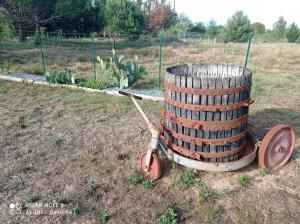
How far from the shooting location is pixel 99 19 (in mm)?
37688

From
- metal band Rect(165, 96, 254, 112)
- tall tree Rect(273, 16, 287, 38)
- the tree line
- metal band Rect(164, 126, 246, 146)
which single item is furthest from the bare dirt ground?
tall tree Rect(273, 16, 287, 38)

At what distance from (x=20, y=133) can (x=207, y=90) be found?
3.75 meters

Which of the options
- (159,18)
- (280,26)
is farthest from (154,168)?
(280,26)

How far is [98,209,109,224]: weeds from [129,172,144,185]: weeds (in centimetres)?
66

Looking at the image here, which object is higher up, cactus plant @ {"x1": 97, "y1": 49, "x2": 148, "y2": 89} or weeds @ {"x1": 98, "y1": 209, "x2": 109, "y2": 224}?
cactus plant @ {"x1": 97, "y1": 49, "x2": 148, "y2": 89}

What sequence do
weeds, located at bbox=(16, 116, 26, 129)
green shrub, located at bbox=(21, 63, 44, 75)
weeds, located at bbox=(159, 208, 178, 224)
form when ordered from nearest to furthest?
weeds, located at bbox=(159, 208, 178, 224)
weeds, located at bbox=(16, 116, 26, 129)
green shrub, located at bbox=(21, 63, 44, 75)

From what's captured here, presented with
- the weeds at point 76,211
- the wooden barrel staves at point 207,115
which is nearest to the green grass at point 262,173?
the wooden barrel staves at point 207,115

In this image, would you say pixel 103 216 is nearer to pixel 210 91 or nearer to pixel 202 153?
pixel 202 153

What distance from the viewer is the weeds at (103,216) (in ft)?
10.2

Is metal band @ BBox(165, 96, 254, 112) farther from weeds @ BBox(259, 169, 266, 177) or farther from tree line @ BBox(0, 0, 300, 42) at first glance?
tree line @ BBox(0, 0, 300, 42)

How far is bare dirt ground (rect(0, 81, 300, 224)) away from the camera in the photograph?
325 cm

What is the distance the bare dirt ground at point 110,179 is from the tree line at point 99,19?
1372 centimetres

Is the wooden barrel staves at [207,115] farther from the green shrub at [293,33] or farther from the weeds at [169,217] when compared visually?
the green shrub at [293,33]

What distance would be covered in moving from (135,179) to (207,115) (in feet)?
4.22
